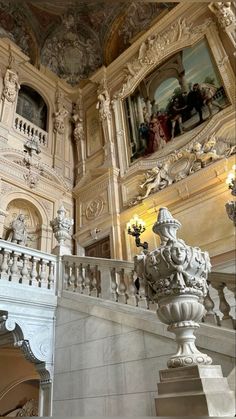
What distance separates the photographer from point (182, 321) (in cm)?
301

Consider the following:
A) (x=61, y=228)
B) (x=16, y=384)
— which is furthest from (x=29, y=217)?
(x=16, y=384)

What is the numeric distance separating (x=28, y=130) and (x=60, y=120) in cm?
184

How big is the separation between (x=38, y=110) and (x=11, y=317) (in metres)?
10.9

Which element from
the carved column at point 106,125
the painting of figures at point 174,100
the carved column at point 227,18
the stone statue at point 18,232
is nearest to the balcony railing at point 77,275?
the stone statue at point 18,232

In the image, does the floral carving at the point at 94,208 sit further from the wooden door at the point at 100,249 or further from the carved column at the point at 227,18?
the carved column at the point at 227,18

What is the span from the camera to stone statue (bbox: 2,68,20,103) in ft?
41.3

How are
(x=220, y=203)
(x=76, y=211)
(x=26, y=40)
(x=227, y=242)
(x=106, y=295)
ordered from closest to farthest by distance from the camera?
(x=106, y=295) < (x=227, y=242) < (x=220, y=203) < (x=76, y=211) < (x=26, y=40)

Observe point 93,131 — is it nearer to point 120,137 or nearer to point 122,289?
point 120,137

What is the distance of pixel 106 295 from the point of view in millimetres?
5496

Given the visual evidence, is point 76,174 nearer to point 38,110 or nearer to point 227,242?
point 38,110

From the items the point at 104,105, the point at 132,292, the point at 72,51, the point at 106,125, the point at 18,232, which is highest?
the point at 72,51


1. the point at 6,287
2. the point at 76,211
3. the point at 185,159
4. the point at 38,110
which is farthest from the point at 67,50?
the point at 6,287

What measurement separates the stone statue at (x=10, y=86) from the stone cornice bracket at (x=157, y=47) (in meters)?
3.97

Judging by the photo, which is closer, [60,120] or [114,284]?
[114,284]
